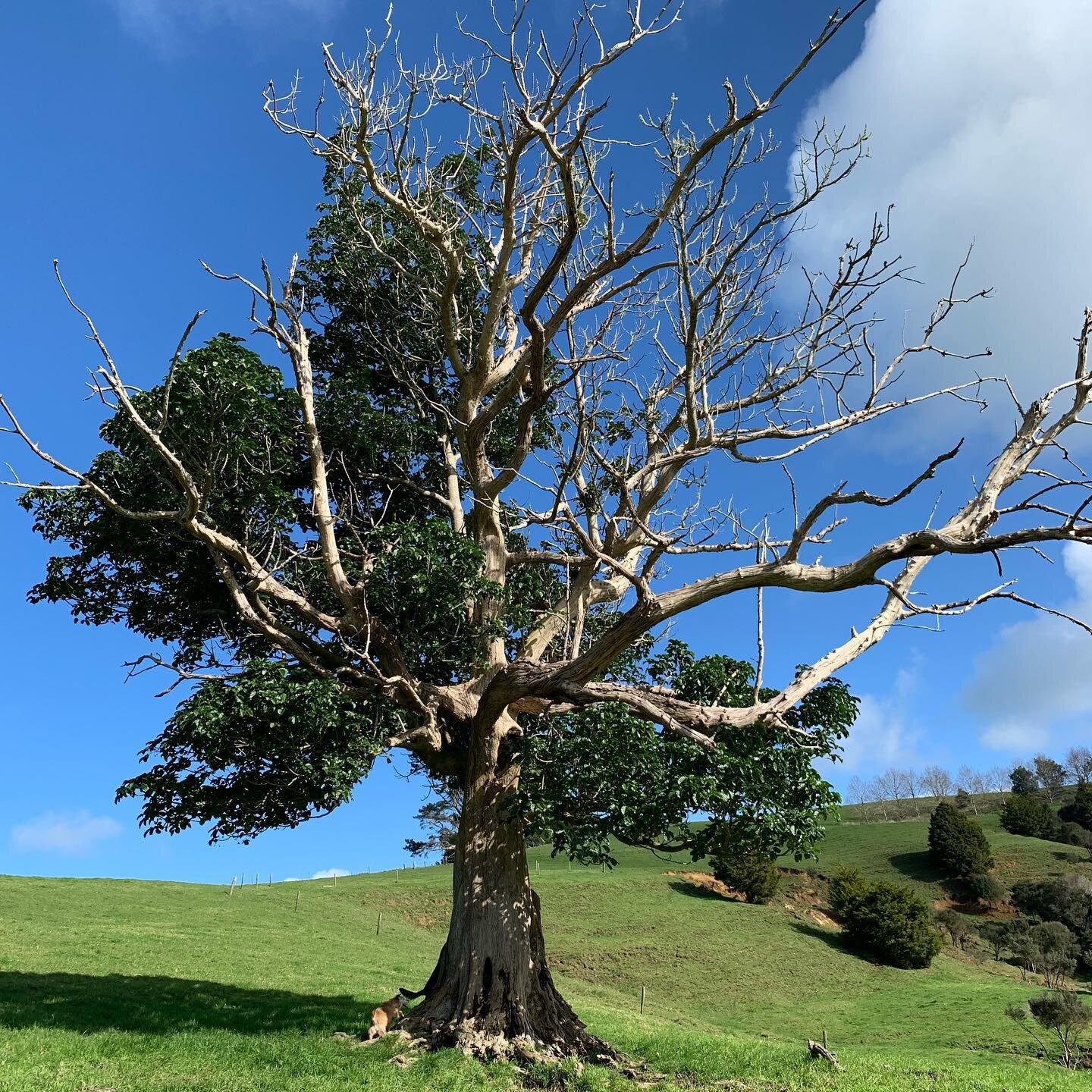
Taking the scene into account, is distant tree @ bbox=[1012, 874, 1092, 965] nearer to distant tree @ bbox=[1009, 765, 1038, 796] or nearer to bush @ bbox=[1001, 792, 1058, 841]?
bush @ bbox=[1001, 792, 1058, 841]

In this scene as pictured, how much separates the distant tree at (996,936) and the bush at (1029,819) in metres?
25.7

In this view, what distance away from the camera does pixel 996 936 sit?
169ft

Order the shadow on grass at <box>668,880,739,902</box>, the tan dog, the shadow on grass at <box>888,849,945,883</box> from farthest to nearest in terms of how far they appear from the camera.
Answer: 1. the shadow on grass at <box>888,849,945,883</box>
2. the shadow on grass at <box>668,880,739,902</box>
3. the tan dog

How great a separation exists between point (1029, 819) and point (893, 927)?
40.1 metres

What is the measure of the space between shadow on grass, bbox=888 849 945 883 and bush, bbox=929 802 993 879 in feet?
2.42

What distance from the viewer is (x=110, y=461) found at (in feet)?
48.7

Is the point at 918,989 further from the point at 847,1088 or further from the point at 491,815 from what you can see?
the point at 491,815

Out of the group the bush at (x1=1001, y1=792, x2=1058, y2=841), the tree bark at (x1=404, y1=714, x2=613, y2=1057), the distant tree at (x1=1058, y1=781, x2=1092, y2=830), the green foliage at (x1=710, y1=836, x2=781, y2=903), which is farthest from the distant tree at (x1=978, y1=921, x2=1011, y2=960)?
the tree bark at (x1=404, y1=714, x2=613, y2=1057)

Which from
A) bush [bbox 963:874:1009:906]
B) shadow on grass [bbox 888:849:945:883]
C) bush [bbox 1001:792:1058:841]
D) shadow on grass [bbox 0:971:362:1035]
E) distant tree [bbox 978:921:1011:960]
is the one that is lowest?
distant tree [bbox 978:921:1011:960]

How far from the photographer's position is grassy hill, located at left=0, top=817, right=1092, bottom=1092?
1202cm

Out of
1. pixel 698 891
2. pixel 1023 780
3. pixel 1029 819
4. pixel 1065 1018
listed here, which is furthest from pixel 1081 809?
pixel 1065 1018

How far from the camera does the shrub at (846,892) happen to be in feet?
159

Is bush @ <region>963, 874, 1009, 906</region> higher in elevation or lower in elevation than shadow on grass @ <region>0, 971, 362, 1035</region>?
higher

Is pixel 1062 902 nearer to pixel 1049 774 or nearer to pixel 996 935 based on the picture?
pixel 996 935
